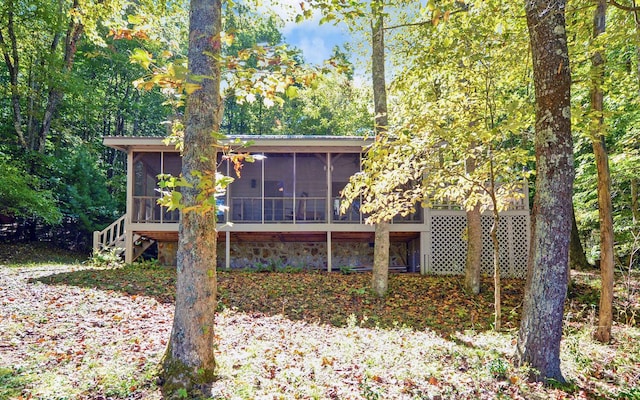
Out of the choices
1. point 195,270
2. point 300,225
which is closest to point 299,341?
point 195,270

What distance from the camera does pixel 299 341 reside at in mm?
5320

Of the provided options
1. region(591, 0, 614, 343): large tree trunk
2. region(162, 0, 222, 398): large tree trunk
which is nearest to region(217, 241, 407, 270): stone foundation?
region(591, 0, 614, 343): large tree trunk

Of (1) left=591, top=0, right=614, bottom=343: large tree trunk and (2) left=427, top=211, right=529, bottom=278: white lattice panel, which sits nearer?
(1) left=591, top=0, right=614, bottom=343: large tree trunk

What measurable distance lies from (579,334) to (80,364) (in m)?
6.84

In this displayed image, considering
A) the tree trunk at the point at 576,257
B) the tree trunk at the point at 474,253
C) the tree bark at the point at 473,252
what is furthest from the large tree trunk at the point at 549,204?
the tree trunk at the point at 576,257

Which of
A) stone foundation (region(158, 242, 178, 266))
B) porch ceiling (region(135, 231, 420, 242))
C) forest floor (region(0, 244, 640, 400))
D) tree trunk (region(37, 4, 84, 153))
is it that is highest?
tree trunk (region(37, 4, 84, 153))

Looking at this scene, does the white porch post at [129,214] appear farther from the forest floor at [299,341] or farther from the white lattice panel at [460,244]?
the white lattice panel at [460,244]

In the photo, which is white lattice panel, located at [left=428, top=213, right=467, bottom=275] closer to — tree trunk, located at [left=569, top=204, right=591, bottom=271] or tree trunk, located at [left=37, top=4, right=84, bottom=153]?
tree trunk, located at [left=569, top=204, right=591, bottom=271]

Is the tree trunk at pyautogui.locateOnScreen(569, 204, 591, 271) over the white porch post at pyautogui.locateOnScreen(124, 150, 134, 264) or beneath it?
beneath

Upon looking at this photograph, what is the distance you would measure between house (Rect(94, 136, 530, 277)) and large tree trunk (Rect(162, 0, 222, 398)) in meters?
6.53

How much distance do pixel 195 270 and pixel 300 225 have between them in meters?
7.65

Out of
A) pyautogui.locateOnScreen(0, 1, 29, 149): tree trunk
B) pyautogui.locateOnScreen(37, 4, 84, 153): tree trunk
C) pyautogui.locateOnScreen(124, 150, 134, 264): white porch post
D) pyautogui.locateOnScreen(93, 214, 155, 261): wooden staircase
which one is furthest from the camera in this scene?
pyautogui.locateOnScreen(37, 4, 84, 153): tree trunk

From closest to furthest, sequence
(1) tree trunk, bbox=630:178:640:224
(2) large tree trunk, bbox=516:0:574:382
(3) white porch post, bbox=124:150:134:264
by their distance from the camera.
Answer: (2) large tree trunk, bbox=516:0:574:382, (3) white porch post, bbox=124:150:134:264, (1) tree trunk, bbox=630:178:640:224

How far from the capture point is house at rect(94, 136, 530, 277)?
36.4 ft
